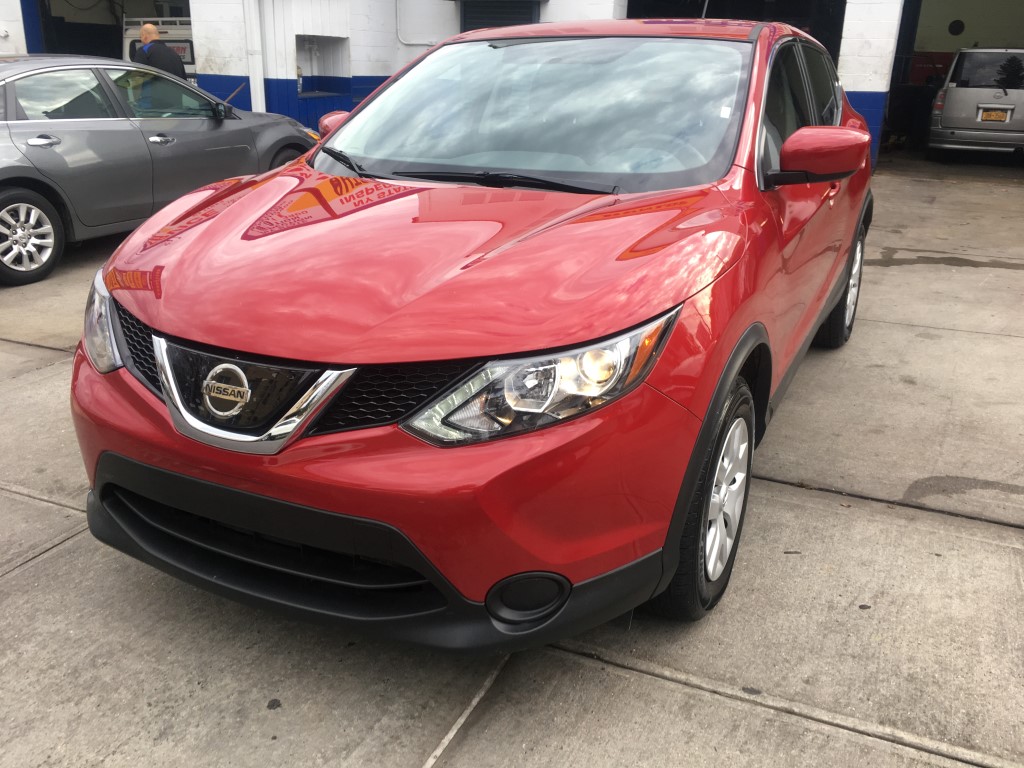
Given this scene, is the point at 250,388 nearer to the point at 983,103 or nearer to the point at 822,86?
the point at 822,86

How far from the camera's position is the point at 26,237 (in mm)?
6180

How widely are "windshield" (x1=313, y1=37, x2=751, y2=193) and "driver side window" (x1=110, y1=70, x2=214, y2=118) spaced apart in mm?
4197

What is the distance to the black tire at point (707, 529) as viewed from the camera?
226cm

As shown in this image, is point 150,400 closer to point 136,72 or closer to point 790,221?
point 790,221

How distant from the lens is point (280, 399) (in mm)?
1958

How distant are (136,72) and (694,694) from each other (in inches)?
258

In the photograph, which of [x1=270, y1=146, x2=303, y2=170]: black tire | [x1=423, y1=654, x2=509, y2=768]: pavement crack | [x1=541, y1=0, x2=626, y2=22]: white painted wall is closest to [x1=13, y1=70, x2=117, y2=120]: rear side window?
[x1=270, y1=146, x2=303, y2=170]: black tire

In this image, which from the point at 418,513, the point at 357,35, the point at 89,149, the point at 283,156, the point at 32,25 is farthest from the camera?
the point at 32,25

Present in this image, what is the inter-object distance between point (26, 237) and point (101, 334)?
4488 mm

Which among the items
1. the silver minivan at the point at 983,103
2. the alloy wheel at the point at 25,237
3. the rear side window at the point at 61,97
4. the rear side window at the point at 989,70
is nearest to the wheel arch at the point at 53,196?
the alloy wheel at the point at 25,237

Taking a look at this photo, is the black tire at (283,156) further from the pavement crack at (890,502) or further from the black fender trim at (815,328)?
the pavement crack at (890,502)

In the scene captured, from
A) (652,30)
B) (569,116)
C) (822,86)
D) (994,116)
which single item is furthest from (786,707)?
(994,116)

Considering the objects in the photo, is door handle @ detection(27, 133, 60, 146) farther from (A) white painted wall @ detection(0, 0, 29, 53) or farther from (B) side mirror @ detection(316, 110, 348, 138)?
(A) white painted wall @ detection(0, 0, 29, 53)

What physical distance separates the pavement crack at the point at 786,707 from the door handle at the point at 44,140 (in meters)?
5.48
